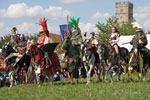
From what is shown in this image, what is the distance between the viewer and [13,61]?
15.1 metres

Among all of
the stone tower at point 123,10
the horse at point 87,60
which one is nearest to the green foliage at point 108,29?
the horse at point 87,60

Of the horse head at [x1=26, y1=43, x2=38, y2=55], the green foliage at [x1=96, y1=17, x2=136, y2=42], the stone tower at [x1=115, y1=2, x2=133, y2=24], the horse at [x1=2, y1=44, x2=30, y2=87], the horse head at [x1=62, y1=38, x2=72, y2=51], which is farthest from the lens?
the stone tower at [x1=115, y1=2, x2=133, y2=24]

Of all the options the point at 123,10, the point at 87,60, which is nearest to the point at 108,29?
the point at 87,60

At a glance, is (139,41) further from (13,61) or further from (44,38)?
(13,61)

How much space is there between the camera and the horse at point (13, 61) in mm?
14844

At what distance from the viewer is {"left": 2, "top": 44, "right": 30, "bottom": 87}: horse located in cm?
1484

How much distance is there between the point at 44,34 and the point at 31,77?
2315 millimetres

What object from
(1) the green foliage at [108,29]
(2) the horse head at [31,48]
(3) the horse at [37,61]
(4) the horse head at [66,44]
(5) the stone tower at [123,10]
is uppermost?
(5) the stone tower at [123,10]

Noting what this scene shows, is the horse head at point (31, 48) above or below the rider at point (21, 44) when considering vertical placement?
below

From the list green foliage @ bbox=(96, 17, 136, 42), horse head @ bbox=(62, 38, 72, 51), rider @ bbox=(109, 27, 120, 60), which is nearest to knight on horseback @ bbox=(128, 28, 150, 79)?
rider @ bbox=(109, 27, 120, 60)

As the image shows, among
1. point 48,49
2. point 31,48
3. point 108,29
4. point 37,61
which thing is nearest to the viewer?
point 31,48

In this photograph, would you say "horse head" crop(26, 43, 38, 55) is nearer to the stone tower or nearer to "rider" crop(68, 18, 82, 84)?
"rider" crop(68, 18, 82, 84)

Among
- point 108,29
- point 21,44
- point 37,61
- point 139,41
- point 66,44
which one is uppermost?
point 108,29

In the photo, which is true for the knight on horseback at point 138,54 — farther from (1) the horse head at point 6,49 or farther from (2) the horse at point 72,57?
(1) the horse head at point 6,49
